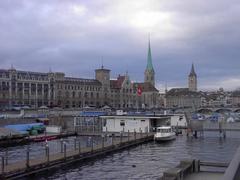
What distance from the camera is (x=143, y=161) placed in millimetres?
46406

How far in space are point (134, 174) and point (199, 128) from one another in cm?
4410

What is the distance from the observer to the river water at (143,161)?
3694cm

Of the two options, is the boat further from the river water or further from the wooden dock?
the river water

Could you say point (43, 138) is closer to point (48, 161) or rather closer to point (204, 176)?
point (48, 161)

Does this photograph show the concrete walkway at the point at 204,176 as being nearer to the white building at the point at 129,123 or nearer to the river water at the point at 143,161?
the river water at the point at 143,161

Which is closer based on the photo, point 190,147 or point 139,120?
point 190,147

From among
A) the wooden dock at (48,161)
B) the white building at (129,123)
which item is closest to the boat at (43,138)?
the white building at (129,123)

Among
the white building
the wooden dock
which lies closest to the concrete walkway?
the wooden dock

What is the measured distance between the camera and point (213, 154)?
2042 inches

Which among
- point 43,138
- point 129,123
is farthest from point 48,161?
point 129,123

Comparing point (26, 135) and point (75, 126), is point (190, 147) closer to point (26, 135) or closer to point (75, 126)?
point (26, 135)

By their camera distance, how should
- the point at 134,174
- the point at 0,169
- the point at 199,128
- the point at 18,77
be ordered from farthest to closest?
the point at 18,77, the point at 199,128, the point at 134,174, the point at 0,169

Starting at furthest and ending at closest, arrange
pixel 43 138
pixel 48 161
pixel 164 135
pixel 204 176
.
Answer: pixel 43 138 < pixel 164 135 < pixel 48 161 < pixel 204 176

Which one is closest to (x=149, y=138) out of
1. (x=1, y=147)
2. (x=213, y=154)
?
(x=213, y=154)
